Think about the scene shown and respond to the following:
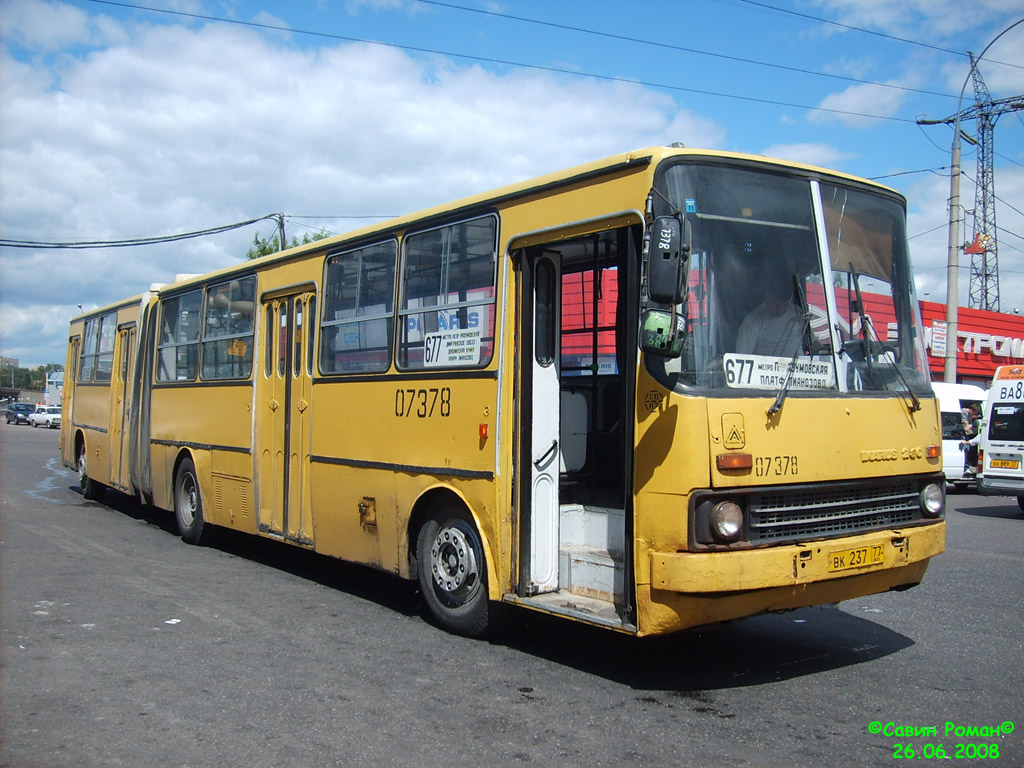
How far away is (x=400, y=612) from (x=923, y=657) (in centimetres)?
387

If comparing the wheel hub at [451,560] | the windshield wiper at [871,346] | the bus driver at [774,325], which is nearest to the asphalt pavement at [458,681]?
the wheel hub at [451,560]

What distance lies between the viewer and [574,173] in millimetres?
5863

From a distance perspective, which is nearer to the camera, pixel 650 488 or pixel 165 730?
pixel 165 730

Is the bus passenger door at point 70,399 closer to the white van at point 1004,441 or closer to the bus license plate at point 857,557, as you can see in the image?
the bus license plate at point 857,557

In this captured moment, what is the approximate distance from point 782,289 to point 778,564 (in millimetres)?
1582

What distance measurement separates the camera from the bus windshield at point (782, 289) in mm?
5195

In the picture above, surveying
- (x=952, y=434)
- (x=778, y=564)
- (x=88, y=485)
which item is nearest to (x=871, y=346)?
(x=778, y=564)

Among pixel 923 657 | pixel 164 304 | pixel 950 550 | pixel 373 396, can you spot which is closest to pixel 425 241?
pixel 373 396

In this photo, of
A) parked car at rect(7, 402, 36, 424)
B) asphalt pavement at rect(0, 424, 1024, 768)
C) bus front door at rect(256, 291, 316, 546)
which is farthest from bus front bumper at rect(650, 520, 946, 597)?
parked car at rect(7, 402, 36, 424)

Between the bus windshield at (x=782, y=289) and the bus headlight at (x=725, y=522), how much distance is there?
0.63 meters

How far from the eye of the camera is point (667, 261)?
4910 millimetres

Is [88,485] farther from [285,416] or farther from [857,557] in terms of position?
[857,557]

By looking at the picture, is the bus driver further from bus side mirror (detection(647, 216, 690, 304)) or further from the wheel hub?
the wheel hub

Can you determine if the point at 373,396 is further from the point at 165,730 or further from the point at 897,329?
the point at 897,329
